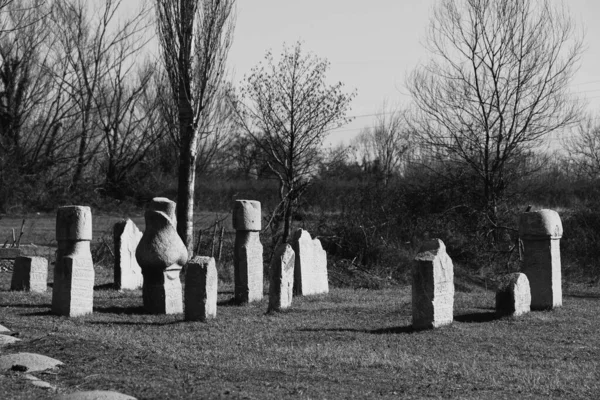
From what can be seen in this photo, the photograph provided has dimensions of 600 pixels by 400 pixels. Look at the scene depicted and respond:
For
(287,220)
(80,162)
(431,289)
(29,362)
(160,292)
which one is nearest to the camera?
(29,362)

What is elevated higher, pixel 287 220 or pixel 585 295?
pixel 287 220

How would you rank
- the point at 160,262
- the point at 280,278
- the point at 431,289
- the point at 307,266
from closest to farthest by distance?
the point at 431,289
the point at 160,262
the point at 280,278
the point at 307,266

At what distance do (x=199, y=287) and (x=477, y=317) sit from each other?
4.30 m

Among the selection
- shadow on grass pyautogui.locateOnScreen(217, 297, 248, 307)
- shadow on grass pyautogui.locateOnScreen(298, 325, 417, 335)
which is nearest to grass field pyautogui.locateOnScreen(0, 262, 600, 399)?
shadow on grass pyautogui.locateOnScreen(298, 325, 417, 335)

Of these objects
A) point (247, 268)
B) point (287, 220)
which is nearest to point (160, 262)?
point (247, 268)

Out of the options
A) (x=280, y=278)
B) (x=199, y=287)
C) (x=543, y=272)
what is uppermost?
(x=543, y=272)

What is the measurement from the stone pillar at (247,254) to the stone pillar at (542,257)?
14.9 ft

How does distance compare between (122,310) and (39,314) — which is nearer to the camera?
(39,314)

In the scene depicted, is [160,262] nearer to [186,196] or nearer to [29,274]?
[29,274]

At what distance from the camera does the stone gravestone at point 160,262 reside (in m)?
13.0

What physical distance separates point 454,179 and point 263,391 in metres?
21.0

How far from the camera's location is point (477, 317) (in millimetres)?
13266

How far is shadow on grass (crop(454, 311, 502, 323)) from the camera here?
13.0 m

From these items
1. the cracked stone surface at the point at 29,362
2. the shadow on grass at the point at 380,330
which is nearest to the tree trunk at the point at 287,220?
the shadow on grass at the point at 380,330
